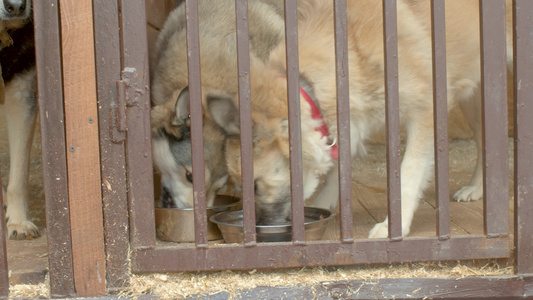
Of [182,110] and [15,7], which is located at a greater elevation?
[15,7]

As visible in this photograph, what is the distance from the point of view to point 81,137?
2.15 metres

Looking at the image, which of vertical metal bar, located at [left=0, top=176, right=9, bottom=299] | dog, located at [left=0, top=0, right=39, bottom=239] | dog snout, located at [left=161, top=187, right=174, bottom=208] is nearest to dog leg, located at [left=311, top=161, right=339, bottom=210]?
dog snout, located at [left=161, top=187, right=174, bottom=208]

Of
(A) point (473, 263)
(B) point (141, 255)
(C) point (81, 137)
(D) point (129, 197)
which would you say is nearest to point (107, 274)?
(B) point (141, 255)

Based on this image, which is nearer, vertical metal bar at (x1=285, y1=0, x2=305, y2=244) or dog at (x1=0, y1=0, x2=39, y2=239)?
vertical metal bar at (x1=285, y1=0, x2=305, y2=244)

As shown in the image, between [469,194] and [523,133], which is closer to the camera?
[523,133]

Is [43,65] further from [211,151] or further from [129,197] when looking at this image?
[211,151]

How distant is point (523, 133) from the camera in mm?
2246

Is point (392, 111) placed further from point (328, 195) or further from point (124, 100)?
point (328, 195)

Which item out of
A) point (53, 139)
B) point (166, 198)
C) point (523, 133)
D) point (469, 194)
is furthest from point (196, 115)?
point (469, 194)

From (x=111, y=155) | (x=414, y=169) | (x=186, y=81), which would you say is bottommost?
(x=414, y=169)

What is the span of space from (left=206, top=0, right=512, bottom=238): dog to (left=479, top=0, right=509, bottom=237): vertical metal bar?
0.44 meters

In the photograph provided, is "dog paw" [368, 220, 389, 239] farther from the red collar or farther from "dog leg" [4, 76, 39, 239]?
"dog leg" [4, 76, 39, 239]

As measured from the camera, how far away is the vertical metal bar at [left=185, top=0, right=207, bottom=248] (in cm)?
216

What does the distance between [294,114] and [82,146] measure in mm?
816
